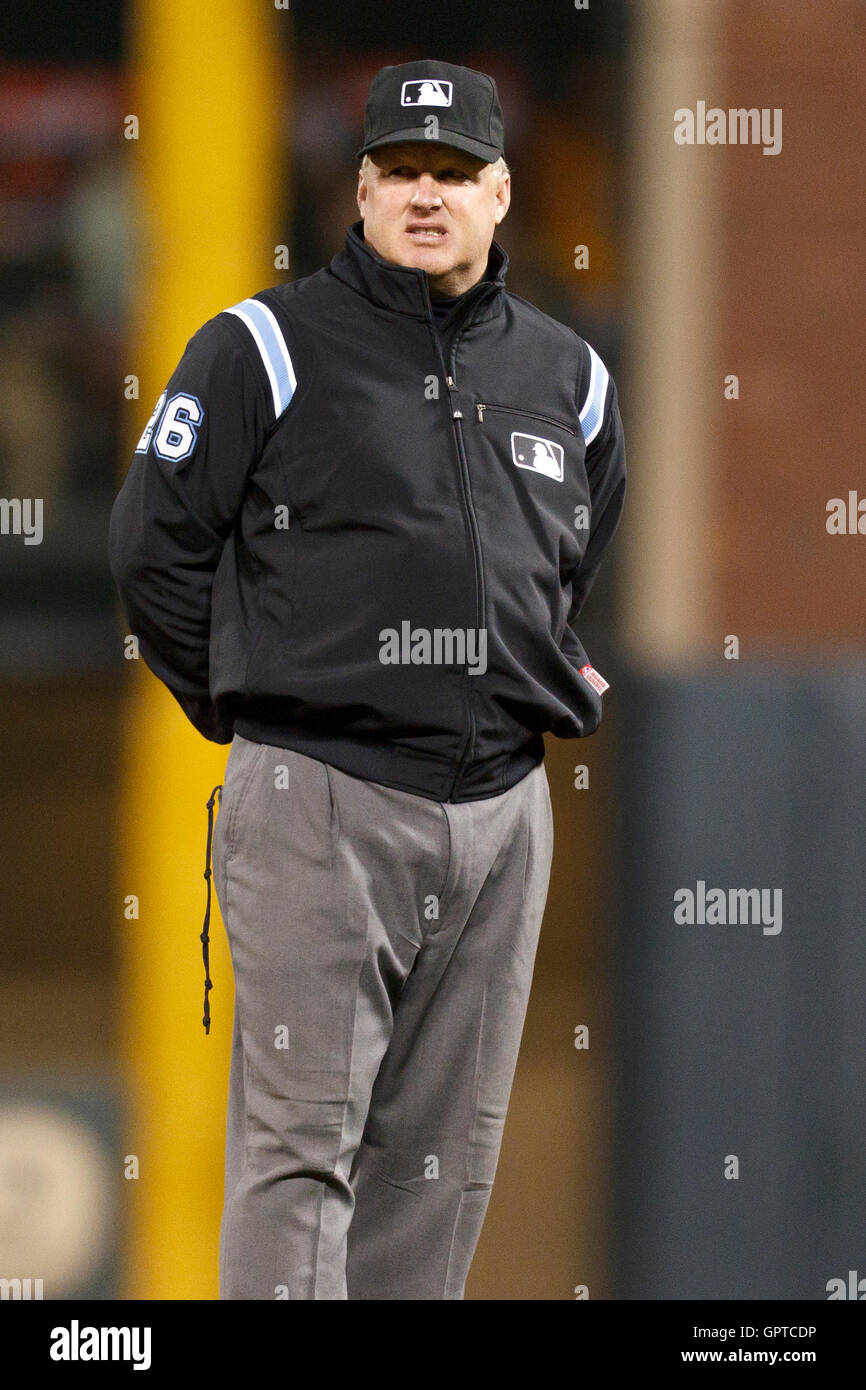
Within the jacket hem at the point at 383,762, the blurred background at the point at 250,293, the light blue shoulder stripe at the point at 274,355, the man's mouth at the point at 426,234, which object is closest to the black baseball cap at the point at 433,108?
the man's mouth at the point at 426,234

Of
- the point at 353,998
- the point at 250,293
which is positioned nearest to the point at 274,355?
the point at 353,998

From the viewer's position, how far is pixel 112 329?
4.82 metres

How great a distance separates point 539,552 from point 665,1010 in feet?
6.57

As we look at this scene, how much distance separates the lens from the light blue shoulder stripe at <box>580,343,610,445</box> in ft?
9.46

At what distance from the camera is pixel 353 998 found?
259cm

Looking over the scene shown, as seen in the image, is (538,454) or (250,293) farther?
(250,293)

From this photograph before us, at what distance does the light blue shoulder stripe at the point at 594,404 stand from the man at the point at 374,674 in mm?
123

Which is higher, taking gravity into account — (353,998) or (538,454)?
(538,454)

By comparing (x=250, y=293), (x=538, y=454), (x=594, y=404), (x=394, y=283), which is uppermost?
(x=250, y=293)

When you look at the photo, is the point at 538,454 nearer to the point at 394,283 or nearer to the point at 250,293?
the point at 394,283

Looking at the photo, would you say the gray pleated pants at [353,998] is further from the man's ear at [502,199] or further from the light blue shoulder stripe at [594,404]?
the man's ear at [502,199]

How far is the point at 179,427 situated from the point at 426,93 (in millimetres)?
542

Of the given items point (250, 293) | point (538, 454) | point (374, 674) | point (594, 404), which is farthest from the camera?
point (250, 293)

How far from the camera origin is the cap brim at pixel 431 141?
2617 millimetres
